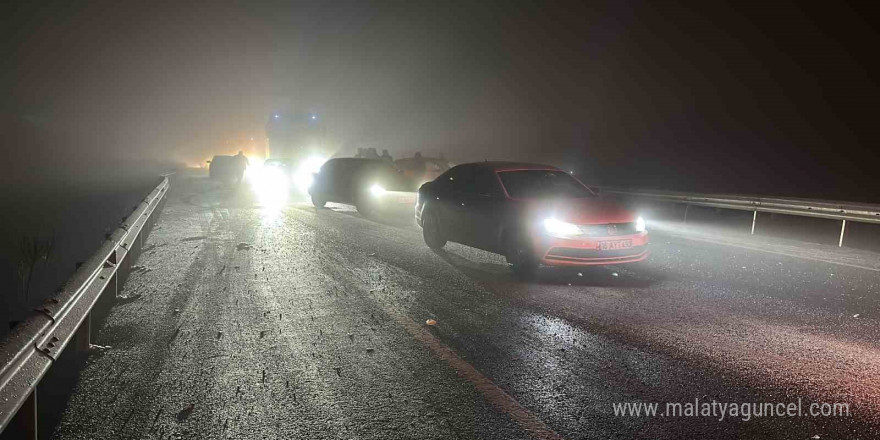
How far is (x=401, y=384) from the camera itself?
420 centimetres

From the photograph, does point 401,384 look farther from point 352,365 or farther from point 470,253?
point 470,253

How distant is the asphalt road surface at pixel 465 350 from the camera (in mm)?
3613

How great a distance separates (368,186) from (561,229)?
9319mm

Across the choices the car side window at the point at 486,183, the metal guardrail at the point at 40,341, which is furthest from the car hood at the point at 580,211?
the metal guardrail at the point at 40,341

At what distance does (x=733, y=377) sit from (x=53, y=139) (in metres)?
79.1

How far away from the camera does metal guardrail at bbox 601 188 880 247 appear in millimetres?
12133

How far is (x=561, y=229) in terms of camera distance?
792cm

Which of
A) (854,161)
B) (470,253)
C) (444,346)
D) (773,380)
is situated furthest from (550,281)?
(854,161)

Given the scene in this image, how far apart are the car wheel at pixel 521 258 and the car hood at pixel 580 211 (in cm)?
42

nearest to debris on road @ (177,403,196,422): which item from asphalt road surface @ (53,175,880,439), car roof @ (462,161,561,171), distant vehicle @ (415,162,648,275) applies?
asphalt road surface @ (53,175,880,439)

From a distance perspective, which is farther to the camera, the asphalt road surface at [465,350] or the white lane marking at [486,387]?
the asphalt road surface at [465,350]

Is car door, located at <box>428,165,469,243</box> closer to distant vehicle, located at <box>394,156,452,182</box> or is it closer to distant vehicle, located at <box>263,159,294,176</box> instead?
distant vehicle, located at <box>394,156,452,182</box>

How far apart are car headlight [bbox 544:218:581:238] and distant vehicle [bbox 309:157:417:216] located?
8.39 meters

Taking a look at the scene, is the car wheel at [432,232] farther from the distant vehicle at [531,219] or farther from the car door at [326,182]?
the car door at [326,182]
